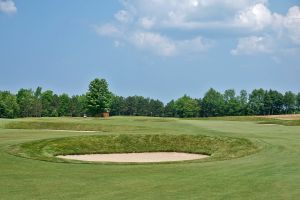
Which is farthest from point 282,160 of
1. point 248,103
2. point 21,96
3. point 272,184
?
point 248,103

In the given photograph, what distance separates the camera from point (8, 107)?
137m

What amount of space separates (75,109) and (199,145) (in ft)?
454

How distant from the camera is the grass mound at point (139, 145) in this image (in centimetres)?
2762

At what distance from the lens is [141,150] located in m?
31.5

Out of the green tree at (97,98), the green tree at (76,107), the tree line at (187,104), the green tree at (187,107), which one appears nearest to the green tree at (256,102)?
the tree line at (187,104)

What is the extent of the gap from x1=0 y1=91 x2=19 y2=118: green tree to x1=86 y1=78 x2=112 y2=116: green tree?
1323 inches

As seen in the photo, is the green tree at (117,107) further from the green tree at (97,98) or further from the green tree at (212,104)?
the green tree at (97,98)

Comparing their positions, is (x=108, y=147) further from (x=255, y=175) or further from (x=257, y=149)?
(x=255, y=175)

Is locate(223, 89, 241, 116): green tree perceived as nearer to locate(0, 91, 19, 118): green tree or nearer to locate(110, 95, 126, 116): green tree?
locate(110, 95, 126, 116): green tree

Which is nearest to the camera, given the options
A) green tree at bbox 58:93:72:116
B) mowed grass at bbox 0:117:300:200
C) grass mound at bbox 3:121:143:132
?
mowed grass at bbox 0:117:300:200

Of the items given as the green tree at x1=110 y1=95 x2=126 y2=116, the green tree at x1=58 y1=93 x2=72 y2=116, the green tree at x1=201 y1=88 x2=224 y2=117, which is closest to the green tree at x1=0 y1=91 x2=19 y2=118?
the green tree at x1=58 y1=93 x2=72 y2=116

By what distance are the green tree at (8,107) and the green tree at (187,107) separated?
64935 millimetres

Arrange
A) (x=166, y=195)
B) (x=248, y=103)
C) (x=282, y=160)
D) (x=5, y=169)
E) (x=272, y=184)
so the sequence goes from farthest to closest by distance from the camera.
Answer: (x=248, y=103) < (x=282, y=160) < (x=5, y=169) < (x=272, y=184) < (x=166, y=195)

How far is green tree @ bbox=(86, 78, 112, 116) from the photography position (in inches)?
4461
